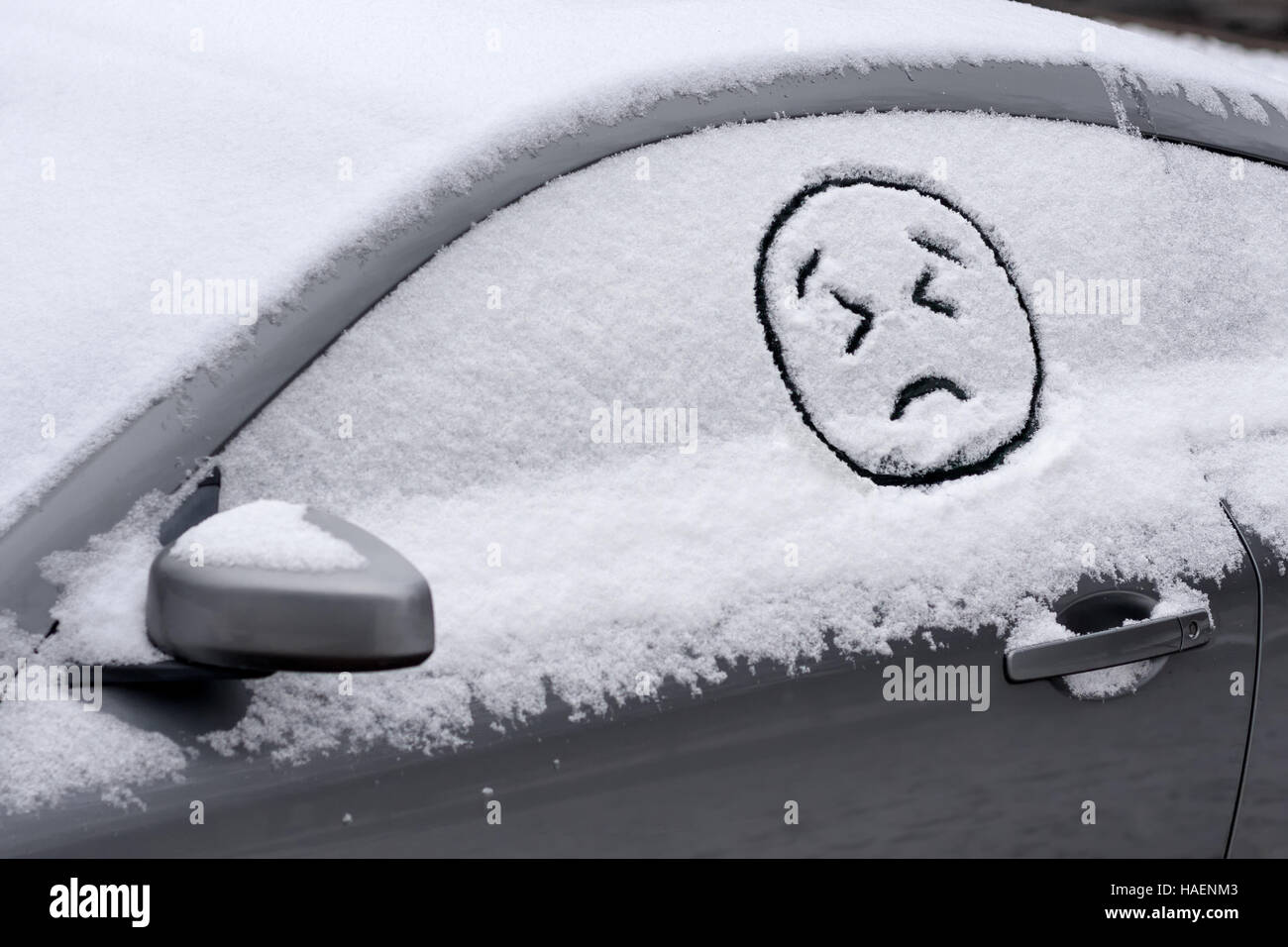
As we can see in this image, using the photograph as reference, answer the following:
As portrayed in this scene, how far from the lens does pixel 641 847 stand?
1.39 metres

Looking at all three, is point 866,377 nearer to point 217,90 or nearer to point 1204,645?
point 1204,645

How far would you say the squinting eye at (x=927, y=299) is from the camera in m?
1.61

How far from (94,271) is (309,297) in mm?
270

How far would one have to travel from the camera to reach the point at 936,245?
5.37ft

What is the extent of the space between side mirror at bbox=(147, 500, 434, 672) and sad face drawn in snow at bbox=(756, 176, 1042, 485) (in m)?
0.58

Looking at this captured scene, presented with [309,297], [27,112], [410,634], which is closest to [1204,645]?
[410,634]

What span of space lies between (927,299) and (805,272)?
0.53 feet
